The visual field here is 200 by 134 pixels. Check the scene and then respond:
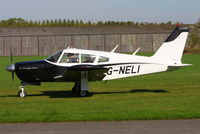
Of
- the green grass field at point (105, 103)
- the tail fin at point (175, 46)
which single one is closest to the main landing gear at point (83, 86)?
the green grass field at point (105, 103)

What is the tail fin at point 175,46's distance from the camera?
62.1ft

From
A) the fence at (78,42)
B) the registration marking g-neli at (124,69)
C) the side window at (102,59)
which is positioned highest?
the side window at (102,59)

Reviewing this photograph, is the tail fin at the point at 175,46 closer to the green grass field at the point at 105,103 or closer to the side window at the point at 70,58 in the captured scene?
the green grass field at the point at 105,103

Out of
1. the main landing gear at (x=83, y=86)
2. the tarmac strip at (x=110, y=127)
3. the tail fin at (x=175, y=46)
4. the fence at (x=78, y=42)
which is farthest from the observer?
the fence at (x=78, y=42)

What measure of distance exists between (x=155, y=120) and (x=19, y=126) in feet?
11.0

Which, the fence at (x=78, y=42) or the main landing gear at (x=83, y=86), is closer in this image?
the main landing gear at (x=83, y=86)

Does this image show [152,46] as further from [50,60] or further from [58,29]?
[50,60]

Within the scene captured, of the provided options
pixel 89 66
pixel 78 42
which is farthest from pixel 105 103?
pixel 78 42

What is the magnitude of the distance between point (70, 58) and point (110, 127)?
753 centimetres

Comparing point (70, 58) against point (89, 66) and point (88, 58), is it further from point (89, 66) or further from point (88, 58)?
point (89, 66)

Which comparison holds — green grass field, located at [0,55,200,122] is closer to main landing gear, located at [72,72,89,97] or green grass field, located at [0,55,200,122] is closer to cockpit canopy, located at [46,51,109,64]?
main landing gear, located at [72,72,89,97]

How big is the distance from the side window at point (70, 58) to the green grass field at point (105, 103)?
1377mm

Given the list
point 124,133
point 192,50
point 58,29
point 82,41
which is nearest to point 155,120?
point 124,133

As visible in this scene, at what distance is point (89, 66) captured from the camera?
17375mm
